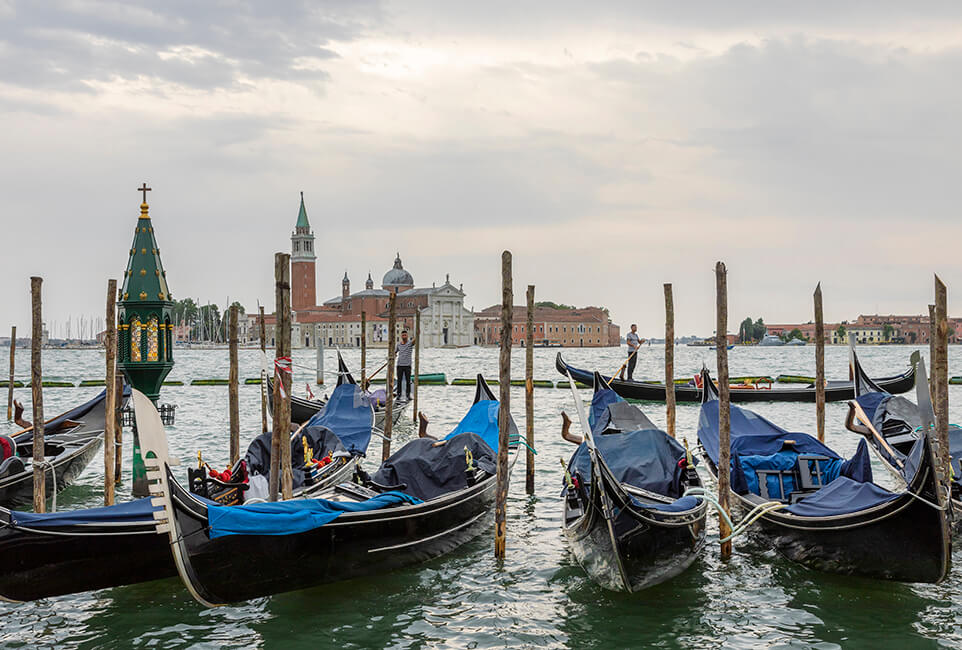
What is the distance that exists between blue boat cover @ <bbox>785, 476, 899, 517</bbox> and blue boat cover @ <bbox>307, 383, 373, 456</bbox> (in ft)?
13.1

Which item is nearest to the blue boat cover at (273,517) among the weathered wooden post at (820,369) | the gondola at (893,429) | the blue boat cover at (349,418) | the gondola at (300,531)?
the gondola at (300,531)

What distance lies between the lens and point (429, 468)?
19.4 feet

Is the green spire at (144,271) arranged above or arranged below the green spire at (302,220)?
below

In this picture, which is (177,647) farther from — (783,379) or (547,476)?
(783,379)

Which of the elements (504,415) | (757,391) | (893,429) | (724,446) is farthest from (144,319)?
(757,391)

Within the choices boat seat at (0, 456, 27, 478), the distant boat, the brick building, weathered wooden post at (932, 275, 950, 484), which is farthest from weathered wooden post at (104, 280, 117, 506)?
the distant boat

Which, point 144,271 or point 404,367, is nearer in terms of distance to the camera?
point 144,271

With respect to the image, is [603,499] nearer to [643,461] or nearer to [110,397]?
[643,461]

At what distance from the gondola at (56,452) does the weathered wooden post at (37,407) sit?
33 cm

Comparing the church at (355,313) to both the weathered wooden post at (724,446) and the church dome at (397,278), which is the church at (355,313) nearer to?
the church dome at (397,278)

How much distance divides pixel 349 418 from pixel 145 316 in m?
2.60

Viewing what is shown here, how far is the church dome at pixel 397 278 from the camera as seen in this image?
88.5 metres

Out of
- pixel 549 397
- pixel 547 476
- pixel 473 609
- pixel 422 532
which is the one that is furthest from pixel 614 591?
pixel 549 397

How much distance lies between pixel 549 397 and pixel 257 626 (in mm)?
13785
